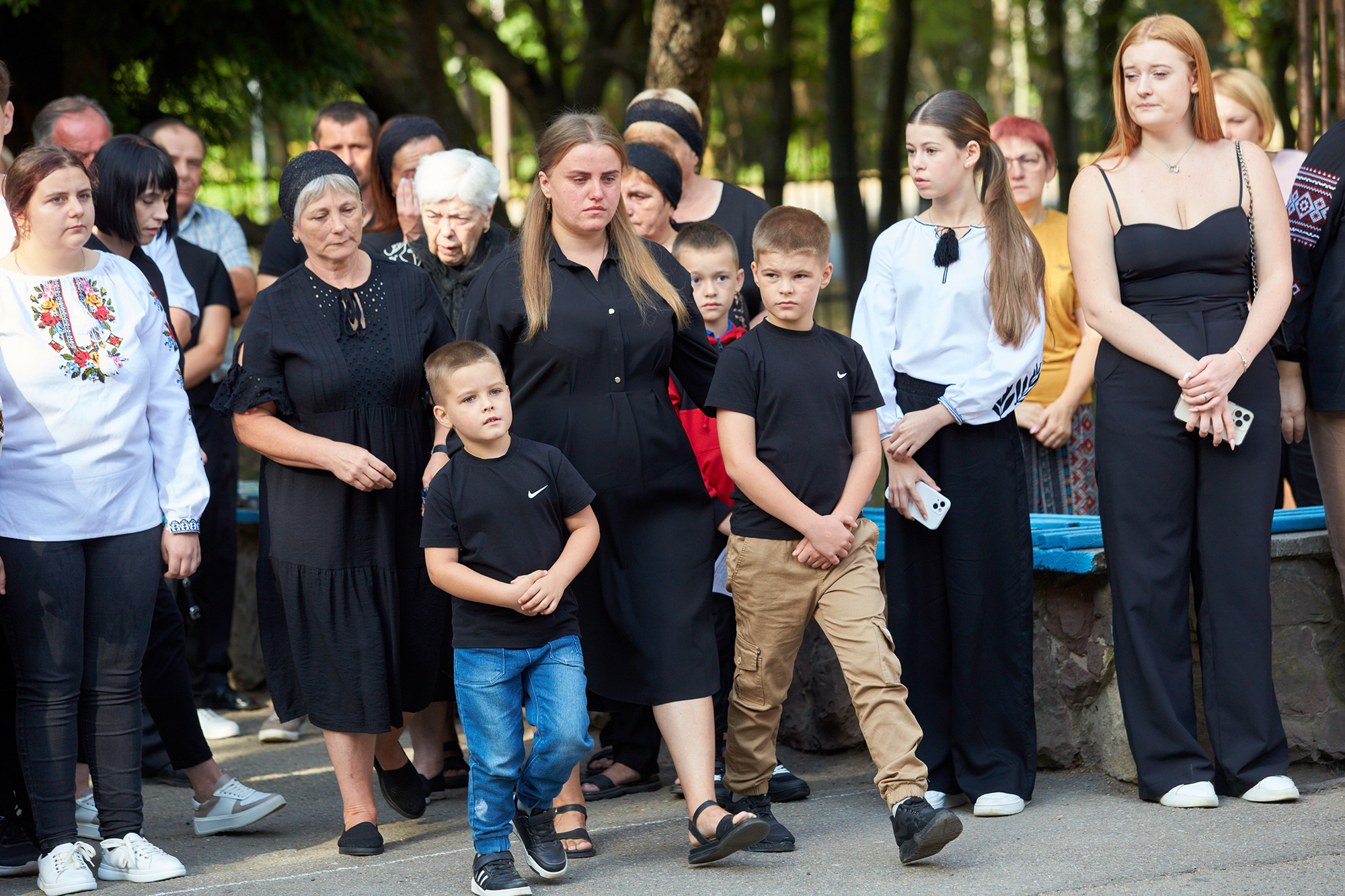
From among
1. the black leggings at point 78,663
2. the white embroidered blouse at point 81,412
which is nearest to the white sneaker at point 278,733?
the black leggings at point 78,663

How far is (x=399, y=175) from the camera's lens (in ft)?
17.2

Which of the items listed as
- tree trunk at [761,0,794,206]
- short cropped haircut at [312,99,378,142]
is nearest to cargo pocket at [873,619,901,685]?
short cropped haircut at [312,99,378,142]

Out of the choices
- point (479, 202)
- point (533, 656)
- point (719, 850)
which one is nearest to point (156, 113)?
point (479, 202)

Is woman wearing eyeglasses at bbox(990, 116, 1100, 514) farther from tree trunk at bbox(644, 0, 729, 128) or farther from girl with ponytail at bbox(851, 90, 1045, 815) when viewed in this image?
tree trunk at bbox(644, 0, 729, 128)

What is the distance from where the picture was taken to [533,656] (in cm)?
373

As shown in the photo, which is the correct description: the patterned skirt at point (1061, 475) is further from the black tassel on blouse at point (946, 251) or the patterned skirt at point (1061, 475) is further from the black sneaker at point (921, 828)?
the black sneaker at point (921, 828)

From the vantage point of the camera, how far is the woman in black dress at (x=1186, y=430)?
415cm

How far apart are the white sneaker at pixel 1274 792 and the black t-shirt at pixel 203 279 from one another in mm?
3956

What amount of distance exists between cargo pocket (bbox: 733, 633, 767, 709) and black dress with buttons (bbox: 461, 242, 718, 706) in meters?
0.08

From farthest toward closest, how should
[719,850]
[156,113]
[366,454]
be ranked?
[156,113] < [366,454] < [719,850]

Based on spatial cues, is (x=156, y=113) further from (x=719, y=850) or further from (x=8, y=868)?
(x=719, y=850)

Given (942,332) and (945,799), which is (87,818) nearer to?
(945,799)

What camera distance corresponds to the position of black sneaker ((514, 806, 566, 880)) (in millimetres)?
3775

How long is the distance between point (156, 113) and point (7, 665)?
16.2ft
